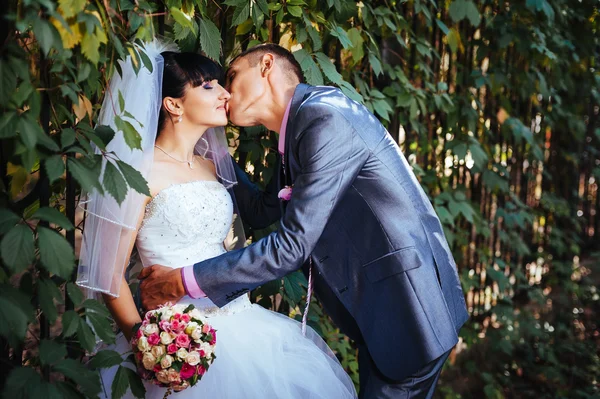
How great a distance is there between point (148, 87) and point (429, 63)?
2.37m

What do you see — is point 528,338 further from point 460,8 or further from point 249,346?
point 249,346

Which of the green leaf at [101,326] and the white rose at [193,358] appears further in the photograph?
the white rose at [193,358]

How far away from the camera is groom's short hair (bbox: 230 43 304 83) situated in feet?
8.07

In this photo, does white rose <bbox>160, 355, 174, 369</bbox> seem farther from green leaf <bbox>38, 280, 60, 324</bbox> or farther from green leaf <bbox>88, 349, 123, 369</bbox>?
green leaf <bbox>38, 280, 60, 324</bbox>

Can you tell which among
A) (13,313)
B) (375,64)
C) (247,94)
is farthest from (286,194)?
(13,313)

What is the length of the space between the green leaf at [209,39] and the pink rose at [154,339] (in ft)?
3.28

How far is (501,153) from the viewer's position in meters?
4.97

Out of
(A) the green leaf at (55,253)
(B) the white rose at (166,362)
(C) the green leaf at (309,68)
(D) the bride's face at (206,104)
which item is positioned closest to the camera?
(A) the green leaf at (55,253)

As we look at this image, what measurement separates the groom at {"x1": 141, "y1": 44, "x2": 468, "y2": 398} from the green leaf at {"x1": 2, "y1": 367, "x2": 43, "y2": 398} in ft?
1.96

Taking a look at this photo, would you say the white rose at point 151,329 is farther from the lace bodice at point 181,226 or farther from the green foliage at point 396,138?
the lace bodice at point 181,226

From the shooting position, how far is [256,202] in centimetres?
→ 269

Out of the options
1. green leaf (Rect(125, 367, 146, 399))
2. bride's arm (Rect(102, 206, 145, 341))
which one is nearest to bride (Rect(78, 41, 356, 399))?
bride's arm (Rect(102, 206, 145, 341))

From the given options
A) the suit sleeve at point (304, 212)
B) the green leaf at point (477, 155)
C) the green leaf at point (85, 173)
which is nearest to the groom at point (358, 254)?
the suit sleeve at point (304, 212)

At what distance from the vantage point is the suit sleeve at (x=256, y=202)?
2.67 metres
